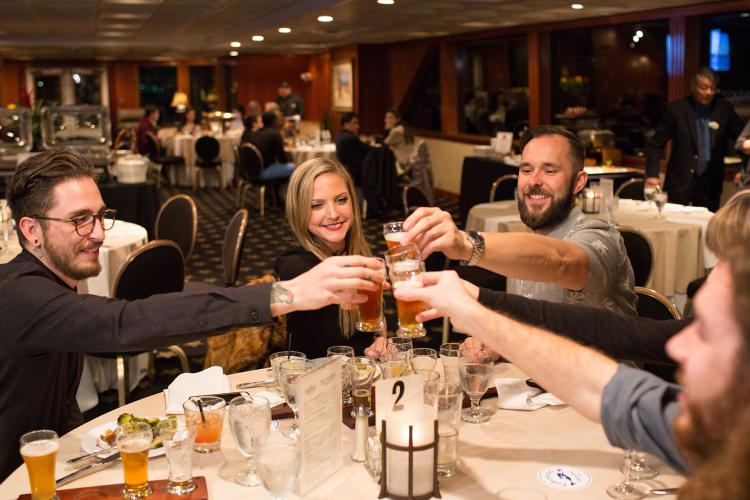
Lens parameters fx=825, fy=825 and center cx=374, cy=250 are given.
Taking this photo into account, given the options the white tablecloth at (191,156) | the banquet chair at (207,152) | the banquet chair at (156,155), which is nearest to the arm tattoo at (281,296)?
the banquet chair at (207,152)

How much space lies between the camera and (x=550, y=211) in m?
2.98

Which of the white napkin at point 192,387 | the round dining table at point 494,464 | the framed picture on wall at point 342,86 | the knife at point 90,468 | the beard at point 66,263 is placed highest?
the framed picture on wall at point 342,86

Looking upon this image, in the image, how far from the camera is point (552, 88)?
35.9ft

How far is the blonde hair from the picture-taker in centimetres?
313

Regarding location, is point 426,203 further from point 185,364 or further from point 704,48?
point 704,48

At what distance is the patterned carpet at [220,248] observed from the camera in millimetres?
4887

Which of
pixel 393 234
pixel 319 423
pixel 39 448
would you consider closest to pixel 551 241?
pixel 393 234

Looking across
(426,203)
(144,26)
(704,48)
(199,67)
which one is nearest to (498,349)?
(426,203)

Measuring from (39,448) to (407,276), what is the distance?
87cm

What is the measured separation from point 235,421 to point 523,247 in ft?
3.52

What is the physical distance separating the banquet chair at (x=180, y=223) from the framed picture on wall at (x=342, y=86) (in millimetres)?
10879

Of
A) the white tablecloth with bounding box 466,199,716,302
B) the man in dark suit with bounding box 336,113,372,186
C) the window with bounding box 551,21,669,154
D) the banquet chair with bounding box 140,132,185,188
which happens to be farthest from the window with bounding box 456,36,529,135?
the white tablecloth with bounding box 466,199,716,302

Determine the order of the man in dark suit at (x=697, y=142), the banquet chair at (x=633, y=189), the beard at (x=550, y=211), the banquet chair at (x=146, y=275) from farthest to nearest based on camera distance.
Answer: the man in dark suit at (x=697, y=142) → the banquet chair at (x=633, y=189) → the banquet chair at (x=146, y=275) → the beard at (x=550, y=211)

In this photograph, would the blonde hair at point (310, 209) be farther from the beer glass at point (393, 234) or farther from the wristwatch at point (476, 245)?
the beer glass at point (393, 234)
